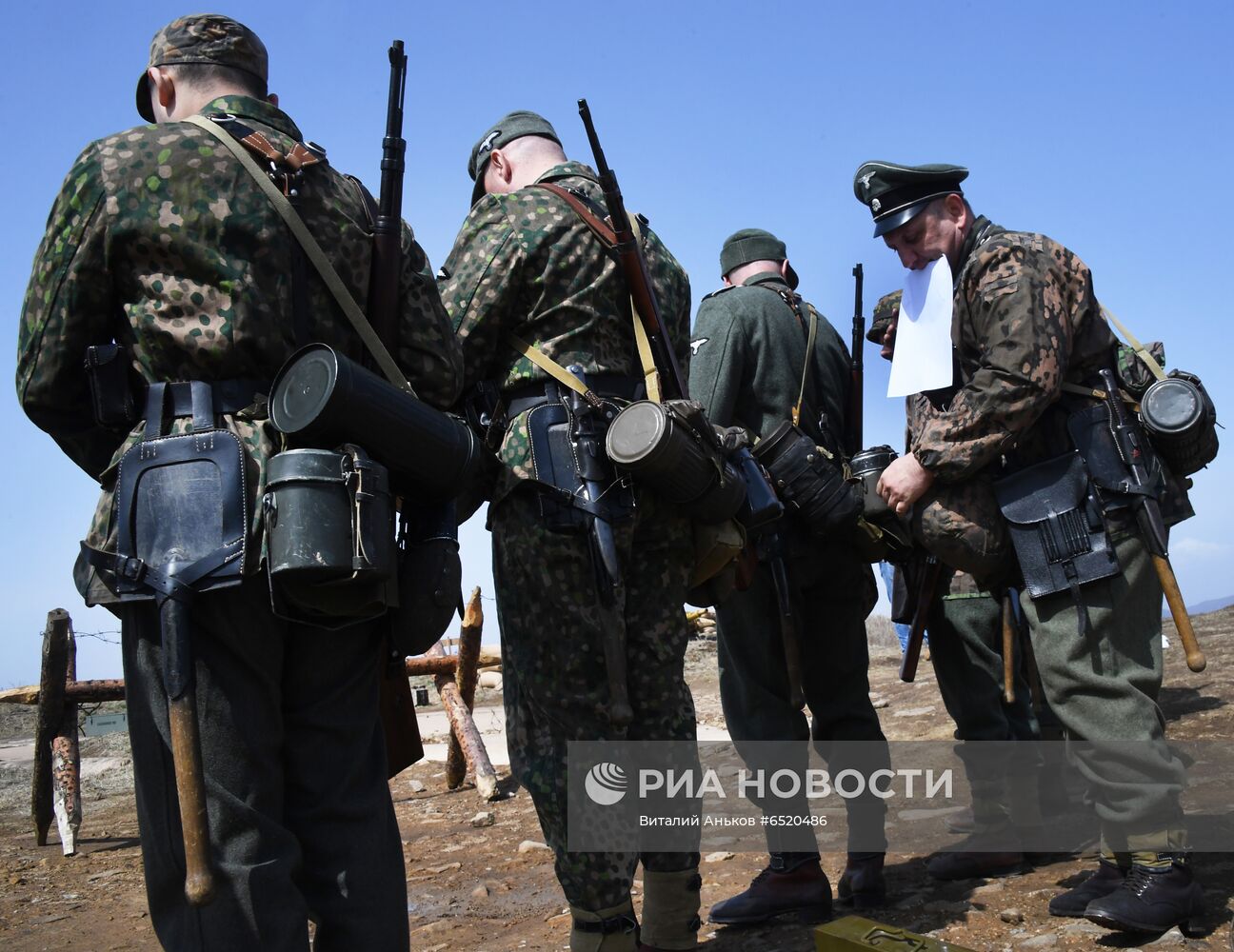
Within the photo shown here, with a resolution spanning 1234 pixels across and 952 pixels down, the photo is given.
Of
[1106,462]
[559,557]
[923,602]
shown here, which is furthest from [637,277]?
[923,602]

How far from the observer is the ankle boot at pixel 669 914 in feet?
10.6

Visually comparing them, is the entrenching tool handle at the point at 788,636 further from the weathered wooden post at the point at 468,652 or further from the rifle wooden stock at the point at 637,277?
the weathered wooden post at the point at 468,652

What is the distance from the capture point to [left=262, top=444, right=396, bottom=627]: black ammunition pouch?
224 cm

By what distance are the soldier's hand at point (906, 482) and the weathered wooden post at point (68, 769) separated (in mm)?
4624

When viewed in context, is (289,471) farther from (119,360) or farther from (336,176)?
(336,176)

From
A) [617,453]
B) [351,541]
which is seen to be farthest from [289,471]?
[617,453]

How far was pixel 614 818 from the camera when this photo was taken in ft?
10.3

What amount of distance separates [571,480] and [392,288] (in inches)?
29.6

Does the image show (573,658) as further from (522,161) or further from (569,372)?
(522,161)

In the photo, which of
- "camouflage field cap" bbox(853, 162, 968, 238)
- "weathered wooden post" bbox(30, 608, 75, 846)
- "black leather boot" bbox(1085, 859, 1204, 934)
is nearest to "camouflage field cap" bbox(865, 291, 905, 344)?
"camouflage field cap" bbox(853, 162, 968, 238)

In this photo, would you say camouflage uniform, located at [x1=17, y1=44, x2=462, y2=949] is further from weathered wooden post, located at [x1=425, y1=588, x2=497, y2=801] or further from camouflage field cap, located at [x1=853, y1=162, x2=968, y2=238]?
weathered wooden post, located at [x1=425, y1=588, x2=497, y2=801]

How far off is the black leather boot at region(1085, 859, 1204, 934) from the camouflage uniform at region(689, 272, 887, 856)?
0.85 metres

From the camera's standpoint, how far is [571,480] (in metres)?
3.17

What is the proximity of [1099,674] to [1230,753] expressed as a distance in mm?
2233
